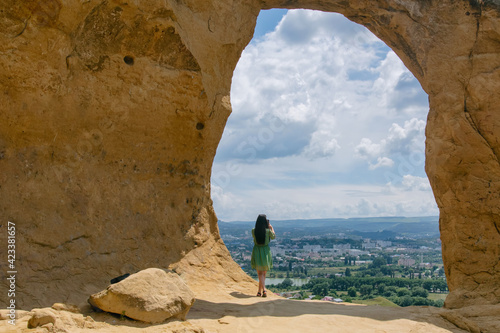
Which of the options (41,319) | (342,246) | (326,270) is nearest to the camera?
(41,319)

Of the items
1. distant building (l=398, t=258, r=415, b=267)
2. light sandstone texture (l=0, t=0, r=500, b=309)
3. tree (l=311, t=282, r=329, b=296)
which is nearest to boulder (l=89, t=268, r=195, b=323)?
light sandstone texture (l=0, t=0, r=500, b=309)

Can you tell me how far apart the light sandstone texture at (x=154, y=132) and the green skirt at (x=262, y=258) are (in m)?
1.08

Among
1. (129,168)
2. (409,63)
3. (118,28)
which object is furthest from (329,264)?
(118,28)

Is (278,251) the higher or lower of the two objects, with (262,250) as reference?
lower

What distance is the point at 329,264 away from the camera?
23516 mm

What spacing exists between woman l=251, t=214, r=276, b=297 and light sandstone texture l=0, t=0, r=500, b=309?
1.07 meters

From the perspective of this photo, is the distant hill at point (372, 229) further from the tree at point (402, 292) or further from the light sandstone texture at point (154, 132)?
the light sandstone texture at point (154, 132)

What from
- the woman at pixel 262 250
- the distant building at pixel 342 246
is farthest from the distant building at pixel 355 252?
the woman at pixel 262 250

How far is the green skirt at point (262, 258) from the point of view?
775 cm

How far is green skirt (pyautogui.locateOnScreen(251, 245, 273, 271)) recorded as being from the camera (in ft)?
25.4

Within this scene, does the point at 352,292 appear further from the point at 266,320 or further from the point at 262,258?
the point at 266,320

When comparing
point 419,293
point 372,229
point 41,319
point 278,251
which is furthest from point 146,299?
point 372,229

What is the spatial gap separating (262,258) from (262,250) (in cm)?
15

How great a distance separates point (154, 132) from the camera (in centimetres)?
830
